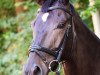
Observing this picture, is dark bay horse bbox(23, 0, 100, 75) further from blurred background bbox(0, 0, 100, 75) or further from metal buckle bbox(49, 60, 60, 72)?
blurred background bbox(0, 0, 100, 75)

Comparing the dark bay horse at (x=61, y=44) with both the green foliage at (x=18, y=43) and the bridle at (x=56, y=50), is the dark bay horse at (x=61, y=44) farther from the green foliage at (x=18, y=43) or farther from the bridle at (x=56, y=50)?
the green foliage at (x=18, y=43)

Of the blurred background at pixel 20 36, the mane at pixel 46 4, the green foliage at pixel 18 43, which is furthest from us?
the green foliage at pixel 18 43

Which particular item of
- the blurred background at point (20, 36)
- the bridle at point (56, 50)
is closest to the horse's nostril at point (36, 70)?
the bridle at point (56, 50)

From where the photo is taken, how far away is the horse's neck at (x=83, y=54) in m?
4.07

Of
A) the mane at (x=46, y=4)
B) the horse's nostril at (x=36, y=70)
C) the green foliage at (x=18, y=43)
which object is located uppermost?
the green foliage at (x=18, y=43)

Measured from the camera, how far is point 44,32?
12.3 feet

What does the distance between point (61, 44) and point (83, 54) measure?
39 centimetres

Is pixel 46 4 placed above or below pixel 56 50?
above

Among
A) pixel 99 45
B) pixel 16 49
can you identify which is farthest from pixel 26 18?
pixel 99 45

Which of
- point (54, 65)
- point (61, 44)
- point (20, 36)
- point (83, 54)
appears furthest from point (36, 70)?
point (20, 36)

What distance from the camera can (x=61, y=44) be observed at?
3.85 metres

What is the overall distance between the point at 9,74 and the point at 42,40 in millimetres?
3888

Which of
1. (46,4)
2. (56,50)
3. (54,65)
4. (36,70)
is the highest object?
(46,4)

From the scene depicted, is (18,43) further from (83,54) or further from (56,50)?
(56,50)
